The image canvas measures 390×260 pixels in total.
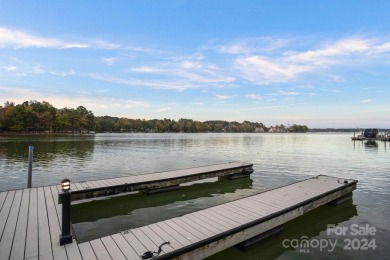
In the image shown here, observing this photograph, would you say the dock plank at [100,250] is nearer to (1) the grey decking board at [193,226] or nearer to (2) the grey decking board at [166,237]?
(2) the grey decking board at [166,237]

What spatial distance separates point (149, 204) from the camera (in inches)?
485

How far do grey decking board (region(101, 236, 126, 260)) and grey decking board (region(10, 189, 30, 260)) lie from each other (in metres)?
1.84

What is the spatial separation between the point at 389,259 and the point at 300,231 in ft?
9.01

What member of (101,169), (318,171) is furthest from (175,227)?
(318,171)

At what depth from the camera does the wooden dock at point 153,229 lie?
5.82m

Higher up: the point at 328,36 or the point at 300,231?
the point at 328,36

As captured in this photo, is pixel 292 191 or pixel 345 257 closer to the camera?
pixel 345 257

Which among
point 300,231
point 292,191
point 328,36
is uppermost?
point 328,36

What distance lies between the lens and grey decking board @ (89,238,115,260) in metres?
5.54

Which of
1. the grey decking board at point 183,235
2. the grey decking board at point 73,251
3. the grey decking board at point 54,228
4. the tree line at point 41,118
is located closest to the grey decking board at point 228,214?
the grey decking board at point 183,235

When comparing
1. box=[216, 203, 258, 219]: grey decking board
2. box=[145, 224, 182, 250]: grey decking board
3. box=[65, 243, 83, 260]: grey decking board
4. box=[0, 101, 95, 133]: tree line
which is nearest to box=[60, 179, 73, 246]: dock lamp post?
box=[65, 243, 83, 260]: grey decking board

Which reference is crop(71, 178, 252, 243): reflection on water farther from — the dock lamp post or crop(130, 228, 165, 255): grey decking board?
crop(130, 228, 165, 255): grey decking board

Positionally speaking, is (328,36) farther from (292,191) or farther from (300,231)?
(300,231)

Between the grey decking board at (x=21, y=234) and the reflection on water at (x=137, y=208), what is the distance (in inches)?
70.9
